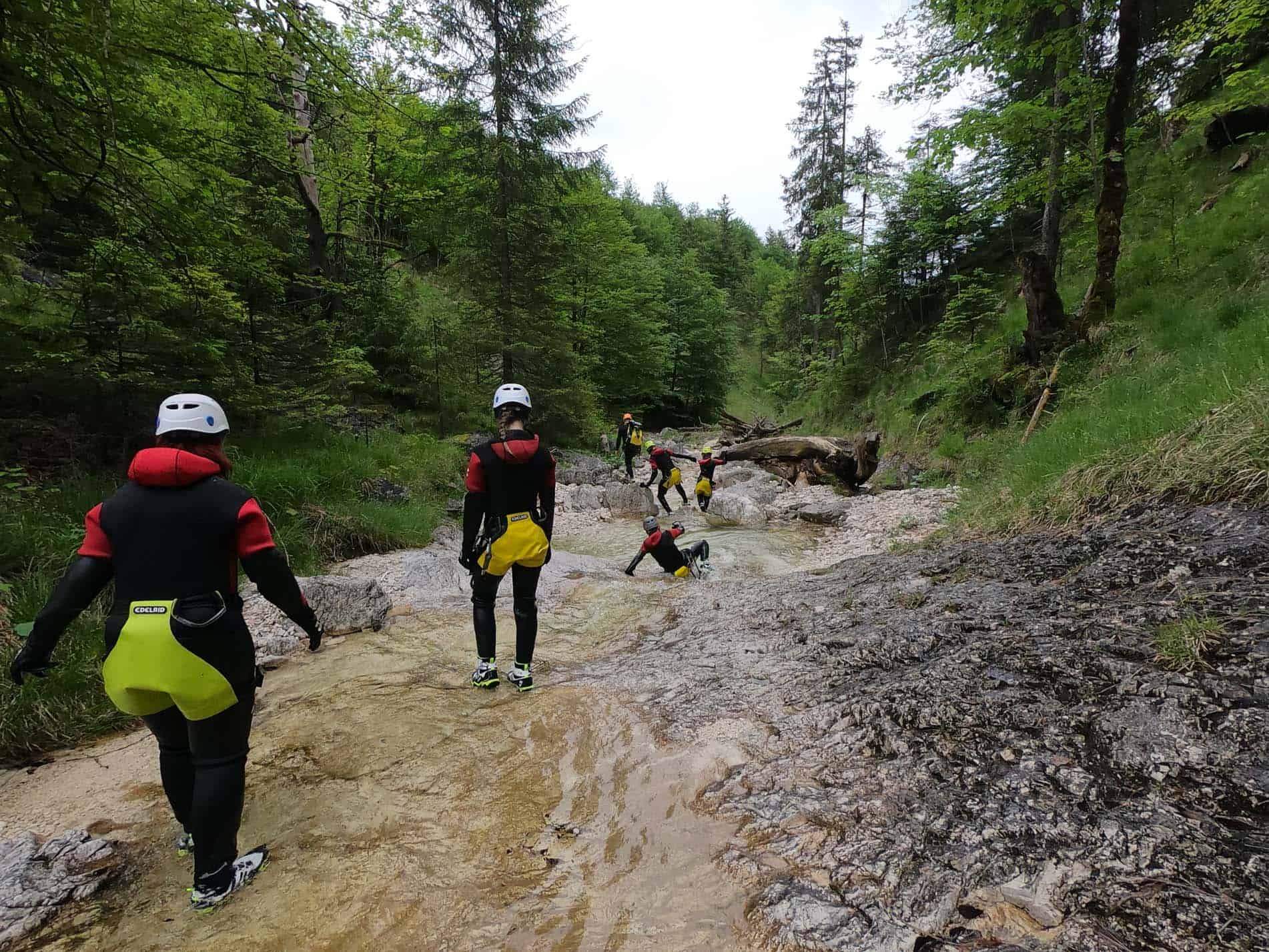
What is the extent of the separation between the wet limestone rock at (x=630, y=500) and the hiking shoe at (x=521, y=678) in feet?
31.0

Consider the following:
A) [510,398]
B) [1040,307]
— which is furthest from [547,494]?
[1040,307]

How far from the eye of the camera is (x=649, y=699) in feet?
11.7

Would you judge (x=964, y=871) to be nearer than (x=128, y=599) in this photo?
Yes

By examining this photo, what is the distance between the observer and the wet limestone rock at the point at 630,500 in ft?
45.0

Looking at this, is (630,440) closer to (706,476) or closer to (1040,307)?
(706,476)

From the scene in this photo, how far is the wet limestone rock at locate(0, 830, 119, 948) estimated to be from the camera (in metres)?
2.05

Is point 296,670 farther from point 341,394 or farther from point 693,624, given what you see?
point 341,394

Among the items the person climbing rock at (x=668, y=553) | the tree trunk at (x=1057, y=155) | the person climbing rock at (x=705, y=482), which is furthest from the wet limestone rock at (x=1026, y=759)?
the person climbing rock at (x=705, y=482)

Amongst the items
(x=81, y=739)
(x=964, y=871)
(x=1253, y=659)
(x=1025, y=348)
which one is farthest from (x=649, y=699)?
(x=1025, y=348)

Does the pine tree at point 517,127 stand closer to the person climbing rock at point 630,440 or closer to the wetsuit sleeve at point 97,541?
the person climbing rock at point 630,440

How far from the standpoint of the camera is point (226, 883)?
2.16 meters

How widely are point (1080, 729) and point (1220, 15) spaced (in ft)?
36.5

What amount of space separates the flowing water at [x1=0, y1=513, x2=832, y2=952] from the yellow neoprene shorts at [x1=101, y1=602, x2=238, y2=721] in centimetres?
87

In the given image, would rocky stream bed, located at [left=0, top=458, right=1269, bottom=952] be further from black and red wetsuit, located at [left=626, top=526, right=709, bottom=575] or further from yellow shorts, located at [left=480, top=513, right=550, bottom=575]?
black and red wetsuit, located at [left=626, top=526, right=709, bottom=575]
